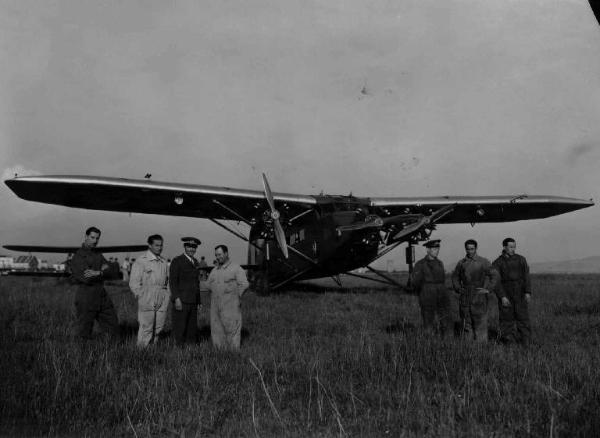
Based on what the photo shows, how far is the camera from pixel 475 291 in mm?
6938

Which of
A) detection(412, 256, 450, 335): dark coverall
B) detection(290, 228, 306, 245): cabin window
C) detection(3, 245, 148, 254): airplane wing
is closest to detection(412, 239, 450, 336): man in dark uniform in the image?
detection(412, 256, 450, 335): dark coverall

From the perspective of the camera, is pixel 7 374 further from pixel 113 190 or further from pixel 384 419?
pixel 113 190

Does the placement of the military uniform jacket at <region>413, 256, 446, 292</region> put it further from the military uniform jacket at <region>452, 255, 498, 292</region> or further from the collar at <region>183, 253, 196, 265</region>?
the collar at <region>183, 253, 196, 265</region>

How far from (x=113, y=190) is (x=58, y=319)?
482 cm

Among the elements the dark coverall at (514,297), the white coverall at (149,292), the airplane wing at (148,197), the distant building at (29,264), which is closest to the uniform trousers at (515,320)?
the dark coverall at (514,297)

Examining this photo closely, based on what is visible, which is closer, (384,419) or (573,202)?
(384,419)

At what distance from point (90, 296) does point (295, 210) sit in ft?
30.6

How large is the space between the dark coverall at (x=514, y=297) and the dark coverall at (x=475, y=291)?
0.98 ft

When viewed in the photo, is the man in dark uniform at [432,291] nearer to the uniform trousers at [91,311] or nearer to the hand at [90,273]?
the uniform trousers at [91,311]

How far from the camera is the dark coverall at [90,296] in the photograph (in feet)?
20.1

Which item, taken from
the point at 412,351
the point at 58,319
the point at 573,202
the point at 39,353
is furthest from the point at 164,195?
the point at 573,202

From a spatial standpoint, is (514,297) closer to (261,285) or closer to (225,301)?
(225,301)

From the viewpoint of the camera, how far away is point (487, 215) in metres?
18.2

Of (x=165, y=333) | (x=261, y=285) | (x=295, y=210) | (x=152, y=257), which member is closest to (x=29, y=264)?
(x=261, y=285)
